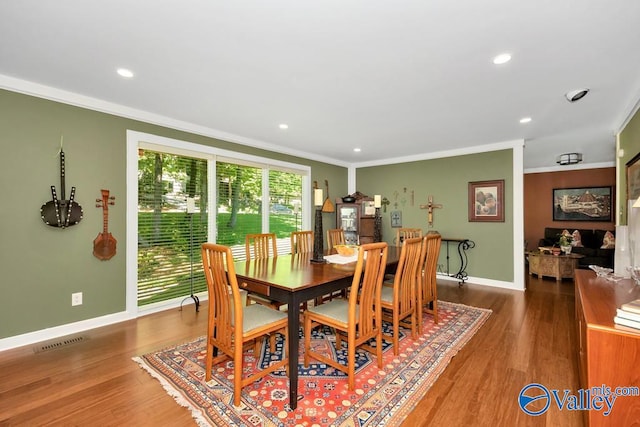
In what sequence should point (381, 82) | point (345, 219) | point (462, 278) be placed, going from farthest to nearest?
point (345, 219) < point (462, 278) < point (381, 82)

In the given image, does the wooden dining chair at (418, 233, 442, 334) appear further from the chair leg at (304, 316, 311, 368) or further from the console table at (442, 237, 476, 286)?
the console table at (442, 237, 476, 286)

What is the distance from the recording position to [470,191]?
5.04 m

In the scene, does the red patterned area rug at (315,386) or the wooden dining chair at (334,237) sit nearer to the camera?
the red patterned area rug at (315,386)

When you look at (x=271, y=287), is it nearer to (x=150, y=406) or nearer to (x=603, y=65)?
(x=150, y=406)

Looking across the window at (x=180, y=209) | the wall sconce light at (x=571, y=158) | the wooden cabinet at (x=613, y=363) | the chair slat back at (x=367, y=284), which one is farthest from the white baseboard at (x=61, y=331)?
the wall sconce light at (x=571, y=158)

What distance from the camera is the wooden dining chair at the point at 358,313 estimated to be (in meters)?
1.96

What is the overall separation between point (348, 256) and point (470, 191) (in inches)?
129

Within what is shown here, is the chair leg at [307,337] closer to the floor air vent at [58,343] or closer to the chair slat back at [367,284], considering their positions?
the chair slat back at [367,284]

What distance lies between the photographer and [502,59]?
7.12 feet

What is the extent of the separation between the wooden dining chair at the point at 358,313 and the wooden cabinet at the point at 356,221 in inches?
145

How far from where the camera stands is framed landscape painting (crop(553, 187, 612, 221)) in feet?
20.5

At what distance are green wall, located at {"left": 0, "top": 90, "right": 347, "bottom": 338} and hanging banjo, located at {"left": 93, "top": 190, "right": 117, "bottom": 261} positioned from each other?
0.05 m

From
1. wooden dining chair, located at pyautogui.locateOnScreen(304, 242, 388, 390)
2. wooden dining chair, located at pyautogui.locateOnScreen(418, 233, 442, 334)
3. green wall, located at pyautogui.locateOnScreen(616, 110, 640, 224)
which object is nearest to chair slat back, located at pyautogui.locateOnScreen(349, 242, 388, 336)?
wooden dining chair, located at pyautogui.locateOnScreen(304, 242, 388, 390)

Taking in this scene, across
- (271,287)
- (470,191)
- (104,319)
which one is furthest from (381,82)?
(104,319)
